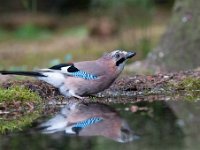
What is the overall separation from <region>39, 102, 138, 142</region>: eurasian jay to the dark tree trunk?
169 inches

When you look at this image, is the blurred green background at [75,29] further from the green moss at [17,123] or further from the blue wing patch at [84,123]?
the blue wing patch at [84,123]

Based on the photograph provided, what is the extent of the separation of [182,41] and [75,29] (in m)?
7.07

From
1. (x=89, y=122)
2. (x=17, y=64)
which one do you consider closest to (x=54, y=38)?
(x=17, y=64)

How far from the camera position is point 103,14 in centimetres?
1730

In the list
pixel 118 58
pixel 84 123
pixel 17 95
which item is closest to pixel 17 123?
pixel 84 123

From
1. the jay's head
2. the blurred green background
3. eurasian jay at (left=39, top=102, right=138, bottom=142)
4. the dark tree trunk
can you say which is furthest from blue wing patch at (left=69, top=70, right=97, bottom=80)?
the blurred green background

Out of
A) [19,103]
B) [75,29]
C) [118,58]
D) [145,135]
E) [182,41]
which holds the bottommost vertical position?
[145,135]

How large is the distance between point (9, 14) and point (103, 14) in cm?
397

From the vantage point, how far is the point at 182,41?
40.8ft

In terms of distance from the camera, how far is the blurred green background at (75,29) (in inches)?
620

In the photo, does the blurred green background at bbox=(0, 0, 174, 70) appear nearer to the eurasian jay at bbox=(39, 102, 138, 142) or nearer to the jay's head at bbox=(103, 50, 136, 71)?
the jay's head at bbox=(103, 50, 136, 71)

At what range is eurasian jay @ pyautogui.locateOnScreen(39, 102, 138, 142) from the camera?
22.6 feet

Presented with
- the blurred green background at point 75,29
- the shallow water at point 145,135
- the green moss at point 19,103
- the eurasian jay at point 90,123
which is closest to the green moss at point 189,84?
the shallow water at point 145,135

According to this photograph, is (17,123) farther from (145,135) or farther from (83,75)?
(145,135)
